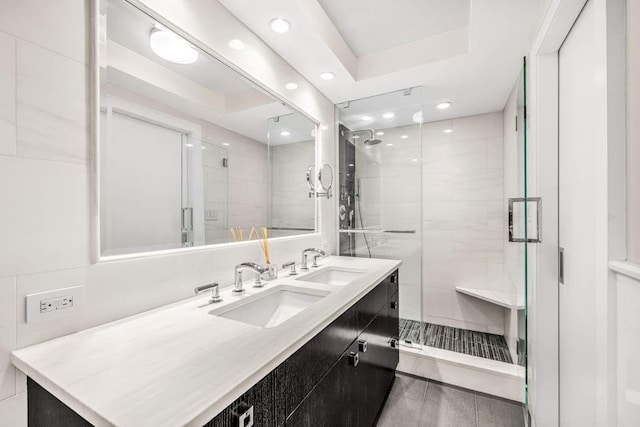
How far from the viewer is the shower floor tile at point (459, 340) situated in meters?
2.38

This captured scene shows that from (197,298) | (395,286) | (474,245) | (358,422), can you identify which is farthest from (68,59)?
(474,245)

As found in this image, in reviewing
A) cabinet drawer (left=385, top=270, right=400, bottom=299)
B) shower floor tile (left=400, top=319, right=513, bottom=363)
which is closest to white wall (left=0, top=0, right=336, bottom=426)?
cabinet drawer (left=385, top=270, right=400, bottom=299)

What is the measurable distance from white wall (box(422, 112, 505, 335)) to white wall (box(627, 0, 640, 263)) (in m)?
2.27

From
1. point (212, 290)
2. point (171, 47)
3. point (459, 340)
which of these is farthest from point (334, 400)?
point (459, 340)

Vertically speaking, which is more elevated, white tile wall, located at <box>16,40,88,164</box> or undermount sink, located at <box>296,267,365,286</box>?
white tile wall, located at <box>16,40,88,164</box>

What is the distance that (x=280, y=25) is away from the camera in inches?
61.0

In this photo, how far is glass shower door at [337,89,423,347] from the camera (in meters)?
2.49

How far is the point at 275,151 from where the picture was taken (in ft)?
6.23

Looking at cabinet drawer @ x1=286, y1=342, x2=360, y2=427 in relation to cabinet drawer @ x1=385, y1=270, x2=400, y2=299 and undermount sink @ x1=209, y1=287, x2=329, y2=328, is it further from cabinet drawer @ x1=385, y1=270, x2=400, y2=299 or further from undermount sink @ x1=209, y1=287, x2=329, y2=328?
cabinet drawer @ x1=385, y1=270, x2=400, y2=299

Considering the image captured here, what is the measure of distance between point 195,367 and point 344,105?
2.45m

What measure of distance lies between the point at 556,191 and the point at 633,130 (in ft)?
2.27

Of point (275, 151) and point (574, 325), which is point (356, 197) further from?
point (574, 325)

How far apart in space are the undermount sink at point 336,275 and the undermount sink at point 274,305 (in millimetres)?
403

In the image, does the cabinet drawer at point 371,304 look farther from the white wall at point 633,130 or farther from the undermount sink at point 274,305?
the white wall at point 633,130
